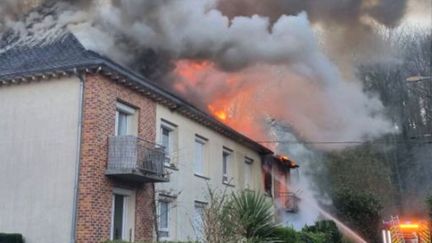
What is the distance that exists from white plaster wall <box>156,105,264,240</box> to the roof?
68 cm

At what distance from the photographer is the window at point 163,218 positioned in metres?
17.1

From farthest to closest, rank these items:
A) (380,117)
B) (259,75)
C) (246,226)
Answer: (380,117) < (259,75) < (246,226)

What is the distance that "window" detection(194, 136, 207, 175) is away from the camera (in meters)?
20.4

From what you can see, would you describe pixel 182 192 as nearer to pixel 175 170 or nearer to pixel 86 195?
pixel 175 170

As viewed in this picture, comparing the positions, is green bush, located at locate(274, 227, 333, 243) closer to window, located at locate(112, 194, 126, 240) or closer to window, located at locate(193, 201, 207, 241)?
window, located at locate(193, 201, 207, 241)

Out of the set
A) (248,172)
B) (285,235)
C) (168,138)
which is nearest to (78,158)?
(168,138)

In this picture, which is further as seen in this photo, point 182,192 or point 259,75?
point 259,75

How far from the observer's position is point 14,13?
19.3 meters

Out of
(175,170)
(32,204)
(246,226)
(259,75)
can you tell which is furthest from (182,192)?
(259,75)

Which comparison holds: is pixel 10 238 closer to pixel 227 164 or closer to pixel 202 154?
pixel 202 154

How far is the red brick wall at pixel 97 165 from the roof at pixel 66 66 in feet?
1.26

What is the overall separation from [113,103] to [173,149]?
14.1ft

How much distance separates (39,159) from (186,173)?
624 cm

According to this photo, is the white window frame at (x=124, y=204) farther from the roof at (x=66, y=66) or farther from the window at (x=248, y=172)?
the window at (x=248, y=172)
